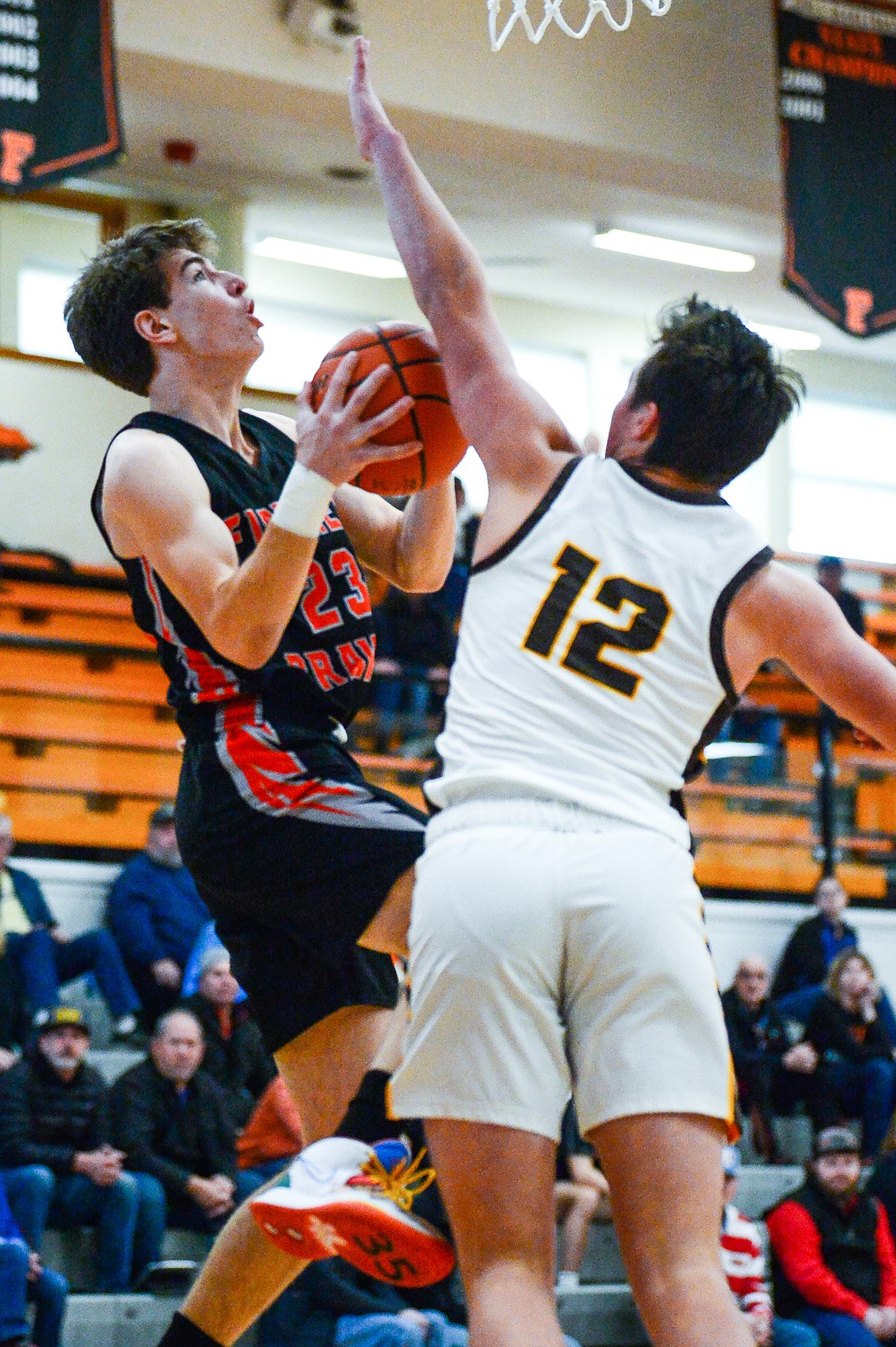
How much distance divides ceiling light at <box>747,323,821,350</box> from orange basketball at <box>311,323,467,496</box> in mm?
12631

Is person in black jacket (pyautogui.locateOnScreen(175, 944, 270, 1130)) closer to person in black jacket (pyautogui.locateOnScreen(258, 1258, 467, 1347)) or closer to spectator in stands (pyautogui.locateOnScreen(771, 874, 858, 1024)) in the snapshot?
person in black jacket (pyautogui.locateOnScreen(258, 1258, 467, 1347))

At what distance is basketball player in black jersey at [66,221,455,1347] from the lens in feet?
10.4

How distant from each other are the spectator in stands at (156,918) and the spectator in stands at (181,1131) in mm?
824

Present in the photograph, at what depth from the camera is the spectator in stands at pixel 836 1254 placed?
816cm

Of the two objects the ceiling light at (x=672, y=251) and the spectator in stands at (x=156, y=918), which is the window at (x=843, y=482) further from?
the spectator in stands at (x=156, y=918)

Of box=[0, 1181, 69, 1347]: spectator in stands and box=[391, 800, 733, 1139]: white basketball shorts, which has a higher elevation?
box=[391, 800, 733, 1139]: white basketball shorts

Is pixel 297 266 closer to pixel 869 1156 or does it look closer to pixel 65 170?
pixel 65 170

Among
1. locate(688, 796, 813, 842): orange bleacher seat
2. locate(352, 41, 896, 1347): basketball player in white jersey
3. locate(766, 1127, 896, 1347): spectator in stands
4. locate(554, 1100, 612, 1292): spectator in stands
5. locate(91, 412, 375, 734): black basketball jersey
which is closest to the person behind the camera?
locate(352, 41, 896, 1347): basketball player in white jersey

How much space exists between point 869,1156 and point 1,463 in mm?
6603

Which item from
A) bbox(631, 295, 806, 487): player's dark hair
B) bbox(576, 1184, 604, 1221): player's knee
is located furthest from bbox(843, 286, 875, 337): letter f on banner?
bbox(631, 295, 806, 487): player's dark hair

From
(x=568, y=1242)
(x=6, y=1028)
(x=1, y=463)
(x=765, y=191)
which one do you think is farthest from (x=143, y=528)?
(x=765, y=191)

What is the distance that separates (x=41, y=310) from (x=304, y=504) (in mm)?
10839

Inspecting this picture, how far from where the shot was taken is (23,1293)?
6.51 m

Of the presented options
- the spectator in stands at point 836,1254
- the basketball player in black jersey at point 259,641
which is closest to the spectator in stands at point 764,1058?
the spectator in stands at point 836,1254
